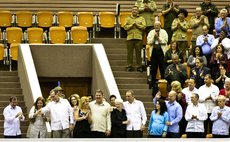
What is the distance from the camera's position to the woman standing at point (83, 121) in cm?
2142

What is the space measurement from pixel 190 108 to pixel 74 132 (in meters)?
2.50

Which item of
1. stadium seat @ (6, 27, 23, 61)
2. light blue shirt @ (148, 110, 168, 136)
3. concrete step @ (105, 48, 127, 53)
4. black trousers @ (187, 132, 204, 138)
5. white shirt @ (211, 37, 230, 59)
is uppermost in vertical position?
stadium seat @ (6, 27, 23, 61)

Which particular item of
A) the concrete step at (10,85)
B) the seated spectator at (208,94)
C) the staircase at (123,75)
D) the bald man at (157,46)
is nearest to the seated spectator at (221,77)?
the seated spectator at (208,94)

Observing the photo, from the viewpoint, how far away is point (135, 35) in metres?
26.6

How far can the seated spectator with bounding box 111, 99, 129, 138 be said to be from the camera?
21.7m

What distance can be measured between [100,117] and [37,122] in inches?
58.0

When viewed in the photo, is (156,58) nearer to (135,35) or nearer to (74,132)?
(135,35)

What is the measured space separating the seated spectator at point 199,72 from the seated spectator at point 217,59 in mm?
588

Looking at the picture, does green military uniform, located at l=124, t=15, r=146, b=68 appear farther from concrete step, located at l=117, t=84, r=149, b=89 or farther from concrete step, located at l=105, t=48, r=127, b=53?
concrete step, located at l=105, t=48, r=127, b=53

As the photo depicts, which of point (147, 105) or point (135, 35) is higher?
point (135, 35)

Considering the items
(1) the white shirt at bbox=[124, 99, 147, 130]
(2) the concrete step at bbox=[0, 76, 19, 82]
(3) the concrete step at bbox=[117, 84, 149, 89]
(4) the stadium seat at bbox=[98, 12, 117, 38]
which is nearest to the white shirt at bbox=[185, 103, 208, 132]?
(1) the white shirt at bbox=[124, 99, 147, 130]

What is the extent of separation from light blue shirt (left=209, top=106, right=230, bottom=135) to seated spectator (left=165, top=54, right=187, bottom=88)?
2518 millimetres

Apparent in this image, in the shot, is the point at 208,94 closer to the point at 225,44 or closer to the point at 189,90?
the point at 189,90

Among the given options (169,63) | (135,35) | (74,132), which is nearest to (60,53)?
(135,35)
